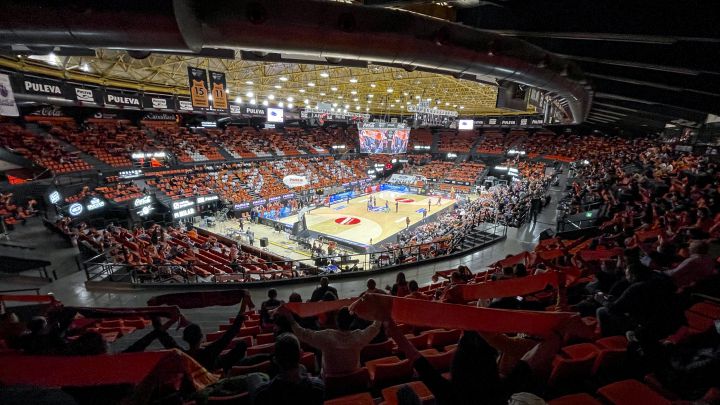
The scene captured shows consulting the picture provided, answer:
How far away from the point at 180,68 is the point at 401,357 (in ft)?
76.9

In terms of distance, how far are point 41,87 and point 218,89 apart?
883cm

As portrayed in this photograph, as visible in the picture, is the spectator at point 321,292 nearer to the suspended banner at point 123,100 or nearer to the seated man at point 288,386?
the seated man at point 288,386

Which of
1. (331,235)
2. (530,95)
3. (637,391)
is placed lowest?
(331,235)

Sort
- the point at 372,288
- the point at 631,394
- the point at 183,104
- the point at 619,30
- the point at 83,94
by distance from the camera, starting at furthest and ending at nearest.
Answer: the point at 183,104 < the point at 83,94 < the point at 372,288 < the point at 619,30 < the point at 631,394

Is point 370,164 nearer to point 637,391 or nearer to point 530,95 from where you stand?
point 530,95

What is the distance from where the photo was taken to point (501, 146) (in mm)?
45531

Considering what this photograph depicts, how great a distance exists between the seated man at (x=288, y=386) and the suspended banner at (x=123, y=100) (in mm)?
22527

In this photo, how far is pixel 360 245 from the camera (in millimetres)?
20891

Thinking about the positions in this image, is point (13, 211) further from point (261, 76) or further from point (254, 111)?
point (254, 111)

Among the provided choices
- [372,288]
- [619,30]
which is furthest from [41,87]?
[619,30]

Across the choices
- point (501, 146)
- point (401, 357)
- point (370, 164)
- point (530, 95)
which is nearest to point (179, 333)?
point (401, 357)

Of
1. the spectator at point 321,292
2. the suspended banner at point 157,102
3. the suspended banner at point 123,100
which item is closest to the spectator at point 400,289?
the spectator at point 321,292

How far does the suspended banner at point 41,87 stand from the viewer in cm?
1241

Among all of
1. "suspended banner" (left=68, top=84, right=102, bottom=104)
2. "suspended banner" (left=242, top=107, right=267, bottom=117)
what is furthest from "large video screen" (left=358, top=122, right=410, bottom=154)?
"suspended banner" (left=68, top=84, right=102, bottom=104)
